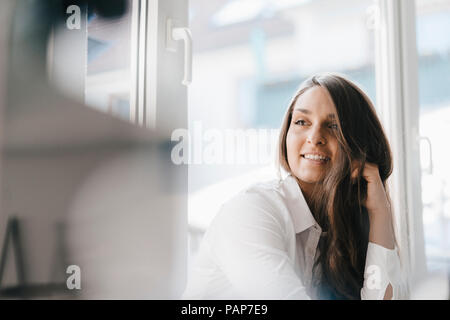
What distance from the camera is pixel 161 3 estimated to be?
1.01 metres

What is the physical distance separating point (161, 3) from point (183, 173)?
0.43 meters

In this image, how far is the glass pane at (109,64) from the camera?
1.04 m

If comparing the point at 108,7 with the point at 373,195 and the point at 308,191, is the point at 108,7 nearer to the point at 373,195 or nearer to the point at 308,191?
the point at 308,191

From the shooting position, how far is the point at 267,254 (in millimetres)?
870

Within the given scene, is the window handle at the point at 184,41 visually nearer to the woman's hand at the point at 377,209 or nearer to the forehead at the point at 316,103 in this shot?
the forehead at the point at 316,103

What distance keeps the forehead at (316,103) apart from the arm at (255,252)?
0.75ft

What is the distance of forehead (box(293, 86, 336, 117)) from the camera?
36.2 inches

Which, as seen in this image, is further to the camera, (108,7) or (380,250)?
(108,7)

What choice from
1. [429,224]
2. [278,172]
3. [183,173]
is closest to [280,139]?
[278,172]

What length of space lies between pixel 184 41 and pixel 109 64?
208 millimetres

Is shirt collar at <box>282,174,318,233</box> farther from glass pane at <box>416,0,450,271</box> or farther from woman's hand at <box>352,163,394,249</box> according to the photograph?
glass pane at <box>416,0,450,271</box>

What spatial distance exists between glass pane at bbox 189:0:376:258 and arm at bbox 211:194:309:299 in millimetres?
76

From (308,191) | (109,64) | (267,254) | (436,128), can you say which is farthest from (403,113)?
(109,64)

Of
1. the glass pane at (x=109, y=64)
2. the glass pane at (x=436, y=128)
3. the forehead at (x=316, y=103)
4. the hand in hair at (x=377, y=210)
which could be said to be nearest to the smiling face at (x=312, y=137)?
the forehead at (x=316, y=103)
